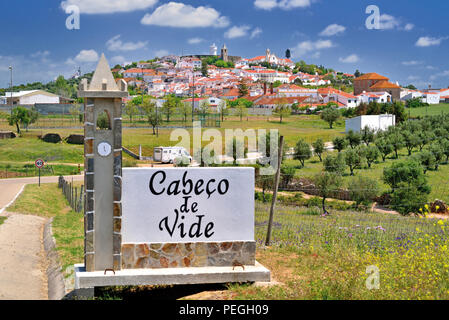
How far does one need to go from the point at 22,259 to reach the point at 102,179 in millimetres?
4921

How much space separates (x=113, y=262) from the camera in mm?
8484

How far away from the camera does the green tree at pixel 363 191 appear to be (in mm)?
27203

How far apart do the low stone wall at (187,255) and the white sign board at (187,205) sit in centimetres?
10

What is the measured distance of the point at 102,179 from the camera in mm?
8461

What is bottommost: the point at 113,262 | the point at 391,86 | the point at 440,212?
the point at 440,212

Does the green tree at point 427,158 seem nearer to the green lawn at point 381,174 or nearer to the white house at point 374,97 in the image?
the green lawn at point 381,174

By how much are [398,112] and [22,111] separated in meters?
53.0

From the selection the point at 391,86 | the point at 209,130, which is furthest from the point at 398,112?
the point at 391,86

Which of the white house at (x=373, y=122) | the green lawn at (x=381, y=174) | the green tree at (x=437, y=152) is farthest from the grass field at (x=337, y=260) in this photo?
the white house at (x=373, y=122)

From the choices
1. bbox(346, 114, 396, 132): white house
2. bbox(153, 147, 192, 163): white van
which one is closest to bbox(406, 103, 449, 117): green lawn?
bbox(346, 114, 396, 132): white house

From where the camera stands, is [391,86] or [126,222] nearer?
[126,222]

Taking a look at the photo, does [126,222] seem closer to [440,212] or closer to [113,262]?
[113,262]

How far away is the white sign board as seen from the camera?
863cm
